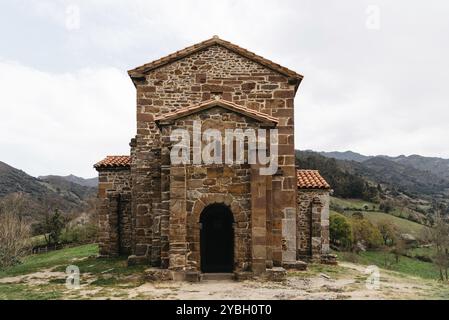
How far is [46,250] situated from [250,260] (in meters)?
25.1

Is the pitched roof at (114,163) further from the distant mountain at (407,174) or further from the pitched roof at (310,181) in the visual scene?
the distant mountain at (407,174)

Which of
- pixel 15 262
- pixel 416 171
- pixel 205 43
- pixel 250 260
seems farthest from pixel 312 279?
pixel 416 171

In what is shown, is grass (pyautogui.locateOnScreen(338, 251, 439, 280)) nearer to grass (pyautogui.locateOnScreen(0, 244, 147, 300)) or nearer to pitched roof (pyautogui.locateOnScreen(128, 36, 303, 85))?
pitched roof (pyautogui.locateOnScreen(128, 36, 303, 85))

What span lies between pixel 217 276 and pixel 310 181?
8127mm

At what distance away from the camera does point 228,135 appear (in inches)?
499

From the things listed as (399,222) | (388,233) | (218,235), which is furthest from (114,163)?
(399,222)

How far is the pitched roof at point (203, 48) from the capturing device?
49.0 ft

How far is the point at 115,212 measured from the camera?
60.2ft

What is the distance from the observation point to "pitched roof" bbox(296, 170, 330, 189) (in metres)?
18.2

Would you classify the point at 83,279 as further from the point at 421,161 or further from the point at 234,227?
the point at 421,161

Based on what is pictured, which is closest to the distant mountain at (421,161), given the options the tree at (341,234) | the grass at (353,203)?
the grass at (353,203)

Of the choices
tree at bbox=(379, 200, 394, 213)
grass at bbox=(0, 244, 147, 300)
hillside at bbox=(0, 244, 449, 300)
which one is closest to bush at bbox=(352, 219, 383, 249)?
tree at bbox=(379, 200, 394, 213)

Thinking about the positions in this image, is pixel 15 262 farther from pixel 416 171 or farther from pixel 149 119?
pixel 416 171
